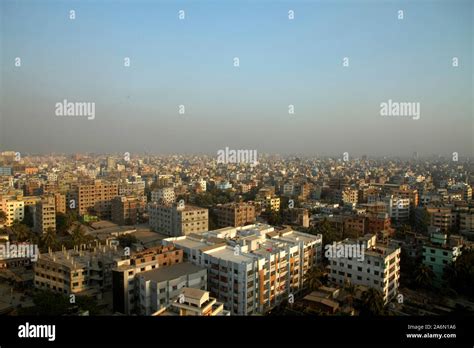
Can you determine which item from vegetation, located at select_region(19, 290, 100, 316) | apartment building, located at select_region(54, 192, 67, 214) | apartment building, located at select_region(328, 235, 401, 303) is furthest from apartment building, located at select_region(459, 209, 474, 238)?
apartment building, located at select_region(54, 192, 67, 214)

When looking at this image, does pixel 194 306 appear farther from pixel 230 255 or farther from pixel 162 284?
pixel 230 255

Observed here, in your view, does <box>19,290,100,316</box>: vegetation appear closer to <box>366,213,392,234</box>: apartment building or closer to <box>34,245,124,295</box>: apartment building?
<box>34,245,124,295</box>: apartment building

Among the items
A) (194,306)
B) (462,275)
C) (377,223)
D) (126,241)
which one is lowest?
(126,241)

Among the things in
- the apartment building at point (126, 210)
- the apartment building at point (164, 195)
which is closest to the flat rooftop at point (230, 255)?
the apartment building at point (126, 210)

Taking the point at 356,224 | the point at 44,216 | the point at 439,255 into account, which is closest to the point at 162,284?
the point at 439,255

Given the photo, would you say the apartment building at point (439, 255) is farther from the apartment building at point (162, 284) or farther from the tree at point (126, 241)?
the tree at point (126, 241)

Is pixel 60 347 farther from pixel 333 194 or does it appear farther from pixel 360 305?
pixel 333 194

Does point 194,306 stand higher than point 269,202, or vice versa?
point 194,306

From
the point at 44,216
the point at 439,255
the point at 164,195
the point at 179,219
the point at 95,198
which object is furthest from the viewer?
the point at 164,195
